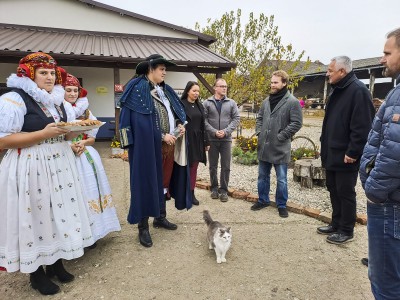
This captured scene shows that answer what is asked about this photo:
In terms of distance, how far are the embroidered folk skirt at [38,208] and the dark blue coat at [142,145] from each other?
2.30 feet

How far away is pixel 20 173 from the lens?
221 cm

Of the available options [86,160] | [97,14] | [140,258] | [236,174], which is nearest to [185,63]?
[236,174]

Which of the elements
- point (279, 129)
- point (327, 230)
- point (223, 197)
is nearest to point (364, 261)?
point (327, 230)

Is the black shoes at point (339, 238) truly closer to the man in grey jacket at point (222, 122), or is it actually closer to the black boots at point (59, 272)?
the man in grey jacket at point (222, 122)

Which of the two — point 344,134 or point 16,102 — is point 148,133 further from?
point 344,134

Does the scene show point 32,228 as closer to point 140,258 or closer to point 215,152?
point 140,258

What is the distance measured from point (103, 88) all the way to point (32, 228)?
359 inches

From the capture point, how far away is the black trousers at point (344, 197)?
318 centimetres

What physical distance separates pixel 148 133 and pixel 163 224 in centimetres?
136

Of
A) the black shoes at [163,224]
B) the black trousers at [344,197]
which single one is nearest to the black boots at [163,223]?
the black shoes at [163,224]

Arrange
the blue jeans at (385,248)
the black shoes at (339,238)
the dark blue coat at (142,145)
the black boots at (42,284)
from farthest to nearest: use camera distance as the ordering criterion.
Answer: the black shoes at (339,238) → the dark blue coat at (142,145) → the black boots at (42,284) → the blue jeans at (385,248)

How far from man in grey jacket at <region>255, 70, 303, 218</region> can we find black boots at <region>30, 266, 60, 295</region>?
3.00 meters

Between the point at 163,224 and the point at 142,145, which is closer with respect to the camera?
the point at 142,145

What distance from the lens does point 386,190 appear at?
1.69 meters
